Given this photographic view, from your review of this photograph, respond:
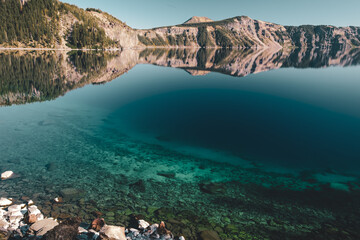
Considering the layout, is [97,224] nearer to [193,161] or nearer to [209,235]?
[209,235]

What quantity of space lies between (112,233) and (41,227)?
4.71m

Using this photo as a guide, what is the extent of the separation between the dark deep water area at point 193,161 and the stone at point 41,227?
1630mm

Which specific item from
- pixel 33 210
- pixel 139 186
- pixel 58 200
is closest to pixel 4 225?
pixel 33 210

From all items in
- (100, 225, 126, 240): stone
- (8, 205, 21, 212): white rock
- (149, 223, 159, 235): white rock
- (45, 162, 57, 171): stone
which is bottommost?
(45, 162, 57, 171): stone

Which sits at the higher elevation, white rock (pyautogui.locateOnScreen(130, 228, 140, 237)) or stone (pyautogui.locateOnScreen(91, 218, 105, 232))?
stone (pyautogui.locateOnScreen(91, 218, 105, 232))

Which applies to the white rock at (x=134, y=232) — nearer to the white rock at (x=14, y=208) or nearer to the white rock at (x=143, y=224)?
the white rock at (x=143, y=224)

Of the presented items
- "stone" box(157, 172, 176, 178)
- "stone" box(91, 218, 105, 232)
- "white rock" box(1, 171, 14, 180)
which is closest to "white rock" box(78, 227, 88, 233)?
"stone" box(91, 218, 105, 232)

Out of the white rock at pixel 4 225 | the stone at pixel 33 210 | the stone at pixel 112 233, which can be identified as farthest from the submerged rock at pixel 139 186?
the white rock at pixel 4 225

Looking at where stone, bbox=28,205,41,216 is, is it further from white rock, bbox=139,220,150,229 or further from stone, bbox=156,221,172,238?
stone, bbox=156,221,172,238

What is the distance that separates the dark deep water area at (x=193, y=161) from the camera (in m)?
15.7

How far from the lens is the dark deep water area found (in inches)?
620

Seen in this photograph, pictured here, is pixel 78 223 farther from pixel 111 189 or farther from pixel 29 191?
pixel 29 191

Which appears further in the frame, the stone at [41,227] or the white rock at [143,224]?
the white rock at [143,224]

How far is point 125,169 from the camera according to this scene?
22.0 m
